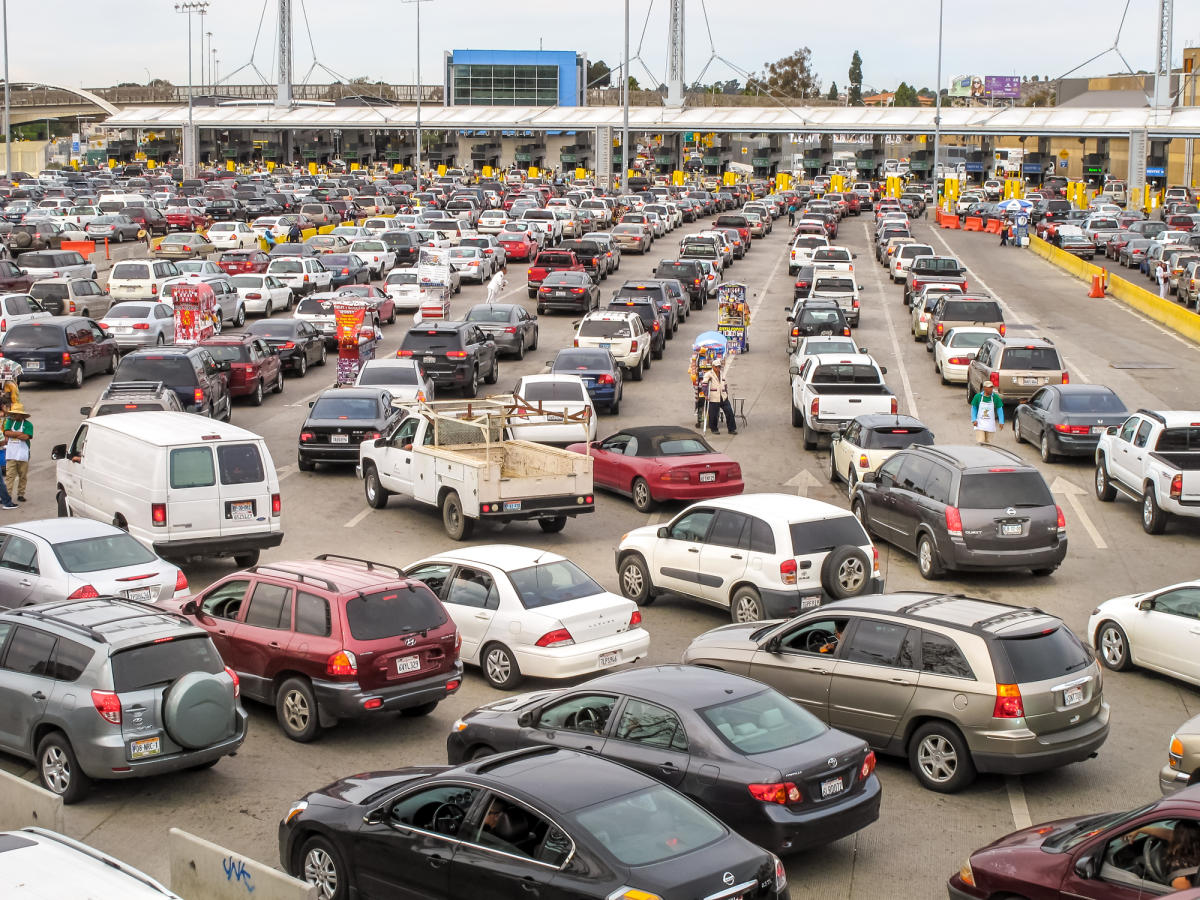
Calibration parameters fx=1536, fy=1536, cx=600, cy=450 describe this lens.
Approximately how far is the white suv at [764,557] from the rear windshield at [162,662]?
6.73 meters

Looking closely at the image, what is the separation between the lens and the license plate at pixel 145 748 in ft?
37.6

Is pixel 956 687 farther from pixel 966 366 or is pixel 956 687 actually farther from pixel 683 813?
pixel 966 366

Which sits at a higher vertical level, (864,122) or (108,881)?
(864,122)

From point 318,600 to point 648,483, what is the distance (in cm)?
1036

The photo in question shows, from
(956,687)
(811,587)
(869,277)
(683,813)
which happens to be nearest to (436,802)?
(683,813)

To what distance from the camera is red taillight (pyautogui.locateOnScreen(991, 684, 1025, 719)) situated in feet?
39.2

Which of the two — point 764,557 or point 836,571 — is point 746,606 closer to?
point 764,557

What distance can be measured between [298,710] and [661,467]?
34.2ft

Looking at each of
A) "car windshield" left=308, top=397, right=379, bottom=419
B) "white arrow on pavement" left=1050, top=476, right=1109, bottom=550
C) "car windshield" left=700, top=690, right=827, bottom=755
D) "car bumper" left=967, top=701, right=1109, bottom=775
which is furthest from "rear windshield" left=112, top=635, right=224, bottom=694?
"white arrow on pavement" left=1050, top=476, right=1109, bottom=550

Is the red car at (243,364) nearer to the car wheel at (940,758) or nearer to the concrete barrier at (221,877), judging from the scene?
the car wheel at (940,758)

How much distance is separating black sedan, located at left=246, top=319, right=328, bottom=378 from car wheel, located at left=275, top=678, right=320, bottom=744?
22140mm

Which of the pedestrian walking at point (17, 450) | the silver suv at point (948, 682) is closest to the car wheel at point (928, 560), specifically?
the silver suv at point (948, 682)

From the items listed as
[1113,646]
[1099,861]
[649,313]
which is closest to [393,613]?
[1099,861]

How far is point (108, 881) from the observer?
7234 mm
